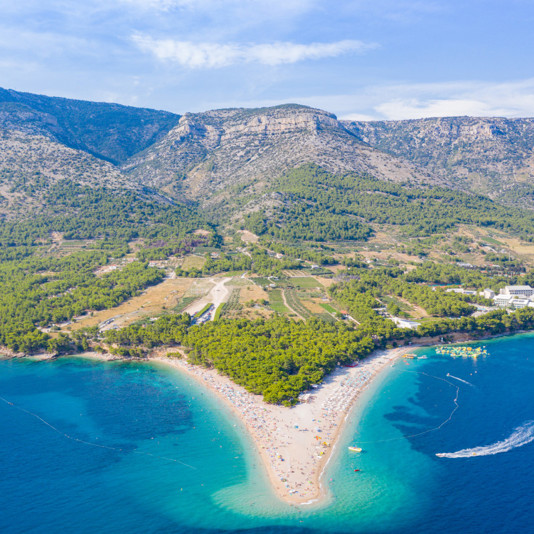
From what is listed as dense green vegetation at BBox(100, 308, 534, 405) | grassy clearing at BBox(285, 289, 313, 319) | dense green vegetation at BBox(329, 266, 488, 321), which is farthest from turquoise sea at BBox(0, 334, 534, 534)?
grassy clearing at BBox(285, 289, 313, 319)

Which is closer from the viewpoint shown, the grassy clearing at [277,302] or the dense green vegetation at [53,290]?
the dense green vegetation at [53,290]

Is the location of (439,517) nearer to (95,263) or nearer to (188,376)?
(188,376)

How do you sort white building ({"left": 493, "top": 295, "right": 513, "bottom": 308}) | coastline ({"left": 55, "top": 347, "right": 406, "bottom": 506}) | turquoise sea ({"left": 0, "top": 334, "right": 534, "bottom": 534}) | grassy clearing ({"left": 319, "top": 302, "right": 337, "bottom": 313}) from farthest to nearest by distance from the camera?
white building ({"left": 493, "top": 295, "right": 513, "bottom": 308}), grassy clearing ({"left": 319, "top": 302, "right": 337, "bottom": 313}), coastline ({"left": 55, "top": 347, "right": 406, "bottom": 506}), turquoise sea ({"left": 0, "top": 334, "right": 534, "bottom": 534})

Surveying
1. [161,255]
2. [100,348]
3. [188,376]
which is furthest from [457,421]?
[161,255]

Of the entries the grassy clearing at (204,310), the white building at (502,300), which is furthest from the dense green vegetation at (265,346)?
the white building at (502,300)

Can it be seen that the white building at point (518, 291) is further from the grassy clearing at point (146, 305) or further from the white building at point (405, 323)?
the grassy clearing at point (146, 305)

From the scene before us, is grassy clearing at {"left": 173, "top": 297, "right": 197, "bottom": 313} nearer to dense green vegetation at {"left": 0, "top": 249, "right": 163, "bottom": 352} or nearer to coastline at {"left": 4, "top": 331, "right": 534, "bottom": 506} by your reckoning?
dense green vegetation at {"left": 0, "top": 249, "right": 163, "bottom": 352}
